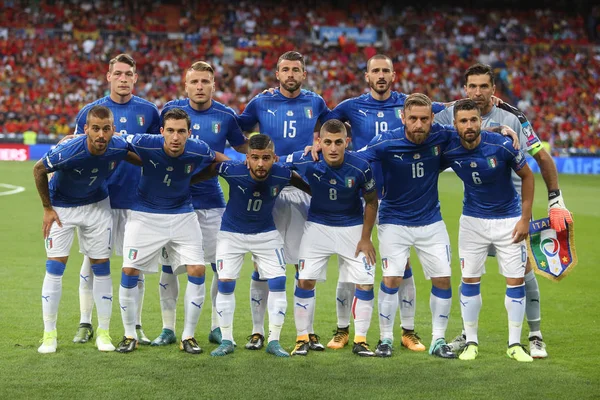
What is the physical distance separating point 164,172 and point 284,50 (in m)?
28.0

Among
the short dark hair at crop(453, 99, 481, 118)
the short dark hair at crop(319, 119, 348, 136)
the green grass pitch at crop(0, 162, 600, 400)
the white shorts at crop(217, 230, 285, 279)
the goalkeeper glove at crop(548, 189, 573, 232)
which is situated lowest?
the green grass pitch at crop(0, 162, 600, 400)

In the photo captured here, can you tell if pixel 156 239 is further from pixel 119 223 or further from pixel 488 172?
pixel 488 172

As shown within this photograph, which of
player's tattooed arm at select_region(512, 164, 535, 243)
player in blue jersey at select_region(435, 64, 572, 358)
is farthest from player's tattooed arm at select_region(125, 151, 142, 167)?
player's tattooed arm at select_region(512, 164, 535, 243)

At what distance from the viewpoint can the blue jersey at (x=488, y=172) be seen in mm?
A: 6746

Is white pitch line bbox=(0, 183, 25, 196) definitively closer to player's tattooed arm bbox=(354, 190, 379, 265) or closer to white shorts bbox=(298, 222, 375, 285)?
white shorts bbox=(298, 222, 375, 285)

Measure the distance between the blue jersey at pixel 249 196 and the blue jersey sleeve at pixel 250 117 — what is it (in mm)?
932

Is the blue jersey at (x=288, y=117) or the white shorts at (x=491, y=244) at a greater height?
the blue jersey at (x=288, y=117)

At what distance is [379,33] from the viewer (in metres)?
35.9

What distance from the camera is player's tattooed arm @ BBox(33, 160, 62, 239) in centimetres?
678

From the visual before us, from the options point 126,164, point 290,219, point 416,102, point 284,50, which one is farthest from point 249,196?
point 284,50

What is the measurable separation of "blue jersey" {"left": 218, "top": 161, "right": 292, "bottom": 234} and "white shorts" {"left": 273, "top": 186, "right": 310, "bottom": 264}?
1.12 ft

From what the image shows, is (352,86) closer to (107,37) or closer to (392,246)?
(107,37)

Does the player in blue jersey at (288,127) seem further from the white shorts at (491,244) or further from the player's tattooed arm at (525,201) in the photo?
the player's tattooed arm at (525,201)

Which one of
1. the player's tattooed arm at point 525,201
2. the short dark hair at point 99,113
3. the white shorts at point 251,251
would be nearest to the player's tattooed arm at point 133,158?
the short dark hair at point 99,113
